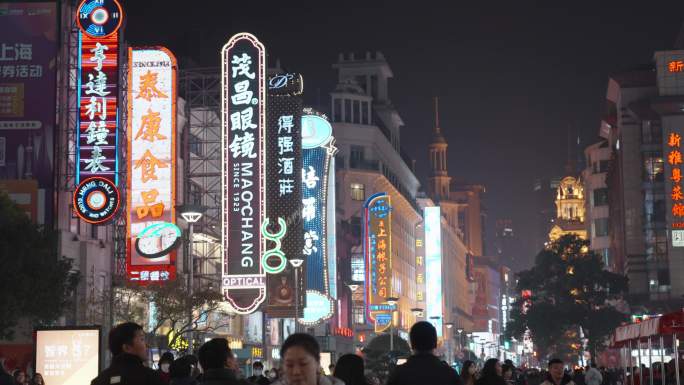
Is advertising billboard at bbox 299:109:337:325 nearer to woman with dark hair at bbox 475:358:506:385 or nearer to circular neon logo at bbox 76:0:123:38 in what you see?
circular neon logo at bbox 76:0:123:38

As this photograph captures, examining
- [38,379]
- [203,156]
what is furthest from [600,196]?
[38,379]

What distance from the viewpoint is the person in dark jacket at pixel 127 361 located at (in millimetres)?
8664

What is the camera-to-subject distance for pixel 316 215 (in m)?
75.1

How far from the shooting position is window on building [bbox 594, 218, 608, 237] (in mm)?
130125

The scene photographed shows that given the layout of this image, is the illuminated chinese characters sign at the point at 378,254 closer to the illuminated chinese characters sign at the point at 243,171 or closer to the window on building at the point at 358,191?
the window on building at the point at 358,191

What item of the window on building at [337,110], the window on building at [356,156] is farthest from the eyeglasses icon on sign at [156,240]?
the window on building at [337,110]

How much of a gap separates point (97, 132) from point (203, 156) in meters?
20.9

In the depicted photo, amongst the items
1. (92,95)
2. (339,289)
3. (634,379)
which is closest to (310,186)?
(339,289)

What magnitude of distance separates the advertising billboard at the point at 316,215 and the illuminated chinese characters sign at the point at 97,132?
87.4ft

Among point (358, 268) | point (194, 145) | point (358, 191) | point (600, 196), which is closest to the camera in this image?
→ point (194, 145)

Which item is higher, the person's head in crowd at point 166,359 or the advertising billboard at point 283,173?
the advertising billboard at point 283,173

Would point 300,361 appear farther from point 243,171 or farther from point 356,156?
point 356,156

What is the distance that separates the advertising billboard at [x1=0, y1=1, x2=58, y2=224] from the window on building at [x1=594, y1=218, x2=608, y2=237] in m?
88.3

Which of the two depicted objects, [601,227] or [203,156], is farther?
[601,227]
